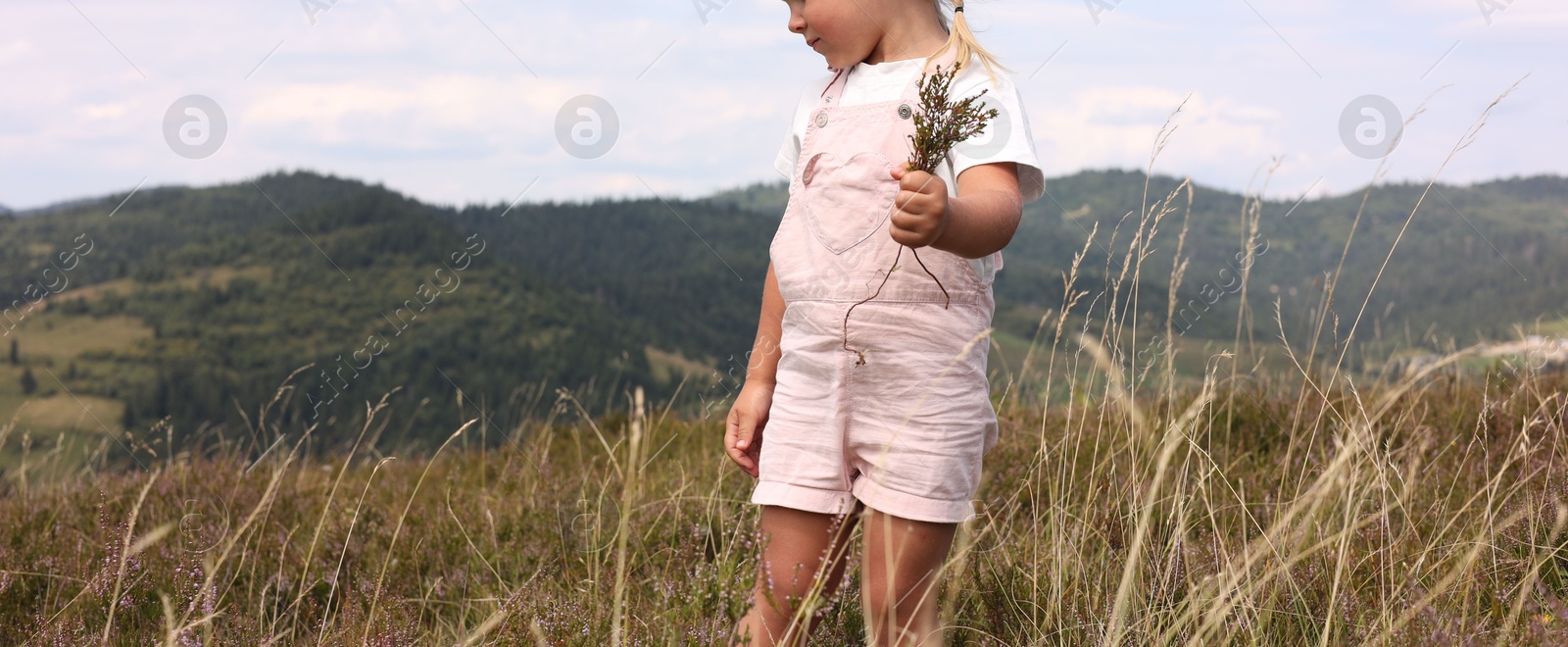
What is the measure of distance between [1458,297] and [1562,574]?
136444 mm

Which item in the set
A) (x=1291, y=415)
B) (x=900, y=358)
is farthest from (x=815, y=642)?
(x=1291, y=415)

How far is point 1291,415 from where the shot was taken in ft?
14.6

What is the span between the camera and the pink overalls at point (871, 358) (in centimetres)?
204

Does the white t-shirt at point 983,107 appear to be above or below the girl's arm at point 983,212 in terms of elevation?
above

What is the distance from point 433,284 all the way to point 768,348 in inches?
3001

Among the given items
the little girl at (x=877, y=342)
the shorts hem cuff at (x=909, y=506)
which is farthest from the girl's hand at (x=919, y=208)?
the shorts hem cuff at (x=909, y=506)

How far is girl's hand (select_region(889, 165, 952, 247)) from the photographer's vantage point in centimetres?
164

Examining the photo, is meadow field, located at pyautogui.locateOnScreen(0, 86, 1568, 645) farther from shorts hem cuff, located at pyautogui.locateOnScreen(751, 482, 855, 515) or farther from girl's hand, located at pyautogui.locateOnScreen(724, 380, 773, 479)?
girl's hand, located at pyautogui.locateOnScreen(724, 380, 773, 479)

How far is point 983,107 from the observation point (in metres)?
2.03

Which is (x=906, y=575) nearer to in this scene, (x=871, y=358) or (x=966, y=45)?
(x=871, y=358)

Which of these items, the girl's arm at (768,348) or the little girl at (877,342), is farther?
the girl's arm at (768,348)

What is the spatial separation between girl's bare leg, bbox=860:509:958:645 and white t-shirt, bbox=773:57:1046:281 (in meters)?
0.54

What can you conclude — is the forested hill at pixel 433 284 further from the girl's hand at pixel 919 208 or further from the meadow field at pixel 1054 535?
the girl's hand at pixel 919 208

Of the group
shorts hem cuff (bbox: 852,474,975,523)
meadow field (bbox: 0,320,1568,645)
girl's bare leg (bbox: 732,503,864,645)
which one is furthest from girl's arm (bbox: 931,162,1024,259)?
girl's bare leg (bbox: 732,503,864,645)
